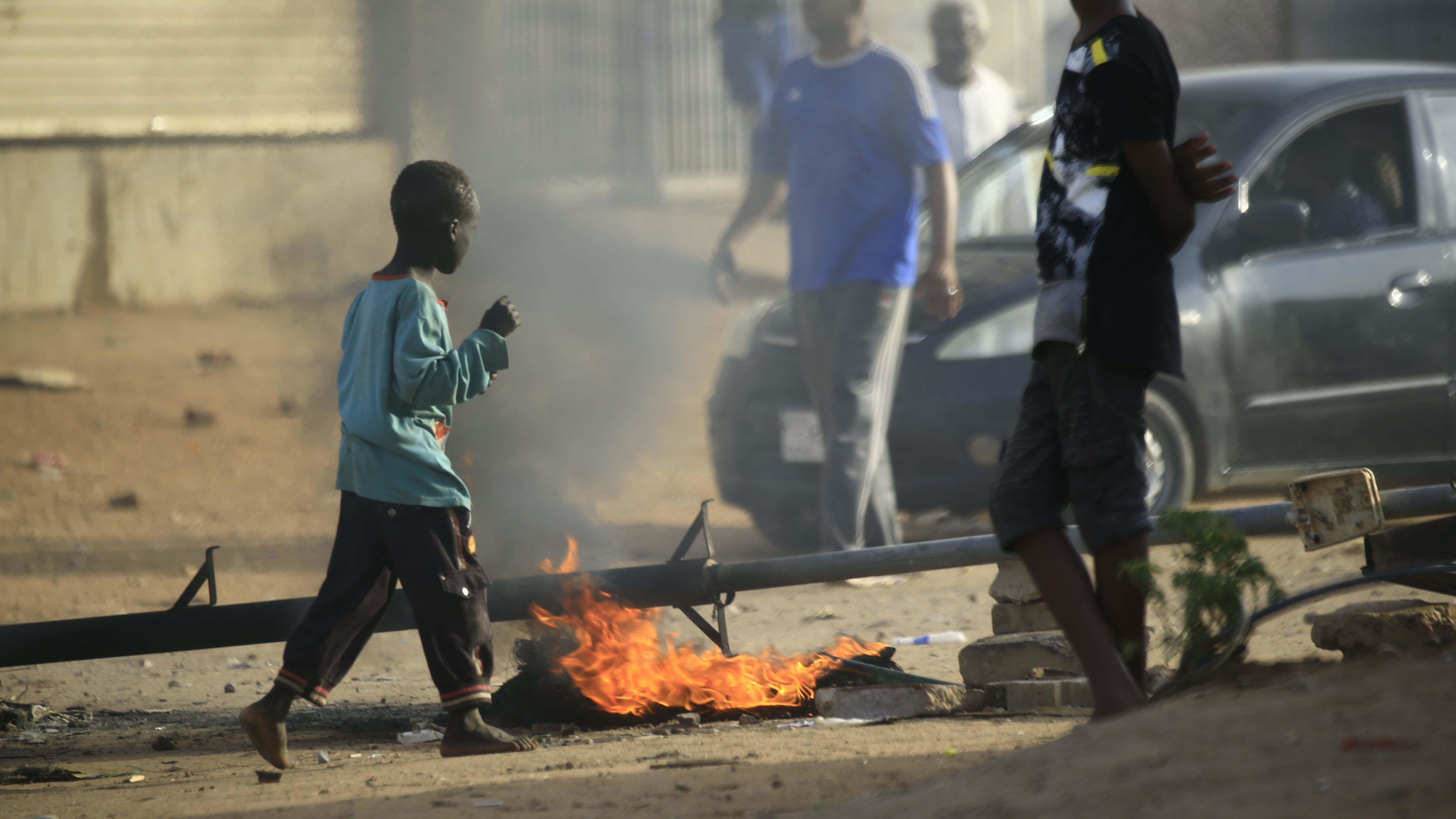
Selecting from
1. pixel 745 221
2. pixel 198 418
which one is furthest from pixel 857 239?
pixel 198 418

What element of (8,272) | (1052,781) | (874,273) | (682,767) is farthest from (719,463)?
(8,272)

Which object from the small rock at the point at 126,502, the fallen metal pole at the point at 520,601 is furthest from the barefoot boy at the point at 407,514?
the small rock at the point at 126,502

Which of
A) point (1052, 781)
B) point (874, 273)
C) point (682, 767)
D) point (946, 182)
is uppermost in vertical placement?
point (946, 182)

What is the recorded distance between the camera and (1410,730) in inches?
81.5

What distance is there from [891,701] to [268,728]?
1515 millimetres

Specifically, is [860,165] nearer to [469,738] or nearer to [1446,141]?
[1446,141]

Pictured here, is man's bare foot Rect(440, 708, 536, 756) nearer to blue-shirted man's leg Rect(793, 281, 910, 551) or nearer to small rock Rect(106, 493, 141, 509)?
blue-shirted man's leg Rect(793, 281, 910, 551)

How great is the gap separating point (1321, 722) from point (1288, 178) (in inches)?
175

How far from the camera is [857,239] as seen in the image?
552cm

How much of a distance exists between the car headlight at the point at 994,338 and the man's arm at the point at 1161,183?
Result: 3.07 metres

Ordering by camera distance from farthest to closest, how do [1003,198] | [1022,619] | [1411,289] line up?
[1003,198] → [1411,289] → [1022,619]

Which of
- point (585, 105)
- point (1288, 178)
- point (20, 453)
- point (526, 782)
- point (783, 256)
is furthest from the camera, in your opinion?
point (783, 256)

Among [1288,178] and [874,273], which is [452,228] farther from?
[1288,178]

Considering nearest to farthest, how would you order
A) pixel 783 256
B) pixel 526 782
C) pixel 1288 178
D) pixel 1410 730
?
pixel 1410 730 < pixel 526 782 < pixel 1288 178 < pixel 783 256
